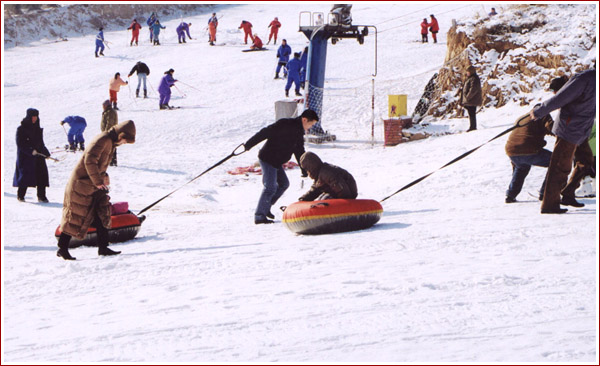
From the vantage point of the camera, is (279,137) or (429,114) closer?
(279,137)

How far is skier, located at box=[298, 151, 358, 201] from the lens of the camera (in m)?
7.19

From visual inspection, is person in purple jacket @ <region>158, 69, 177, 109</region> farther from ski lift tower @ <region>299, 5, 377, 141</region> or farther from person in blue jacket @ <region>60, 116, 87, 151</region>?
person in blue jacket @ <region>60, 116, 87, 151</region>

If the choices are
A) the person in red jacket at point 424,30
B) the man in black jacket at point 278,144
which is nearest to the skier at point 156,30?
the person in red jacket at point 424,30

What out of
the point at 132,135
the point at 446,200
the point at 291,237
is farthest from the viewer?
the point at 446,200

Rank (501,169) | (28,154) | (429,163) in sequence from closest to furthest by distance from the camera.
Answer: (501,169), (28,154), (429,163)

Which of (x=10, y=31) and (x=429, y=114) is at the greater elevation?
(x=10, y=31)

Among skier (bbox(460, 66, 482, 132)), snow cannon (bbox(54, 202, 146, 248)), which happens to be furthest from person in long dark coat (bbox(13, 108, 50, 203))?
skier (bbox(460, 66, 482, 132))

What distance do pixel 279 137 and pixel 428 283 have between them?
3.10m

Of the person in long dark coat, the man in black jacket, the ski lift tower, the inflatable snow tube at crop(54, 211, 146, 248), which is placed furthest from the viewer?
the ski lift tower

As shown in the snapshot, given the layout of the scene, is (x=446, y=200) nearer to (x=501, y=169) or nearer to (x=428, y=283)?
(x=501, y=169)

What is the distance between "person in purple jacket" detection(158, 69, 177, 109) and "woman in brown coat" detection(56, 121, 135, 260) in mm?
13492

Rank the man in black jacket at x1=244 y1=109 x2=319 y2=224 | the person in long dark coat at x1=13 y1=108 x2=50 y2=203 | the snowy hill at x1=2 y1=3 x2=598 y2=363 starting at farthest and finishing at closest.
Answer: the person in long dark coat at x1=13 y1=108 x2=50 y2=203 < the man in black jacket at x1=244 y1=109 x2=319 y2=224 < the snowy hill at x1=2 y1=3 x2=598 y2=363

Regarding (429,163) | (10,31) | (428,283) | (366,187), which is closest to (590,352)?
(428,283)

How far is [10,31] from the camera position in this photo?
110 feet
